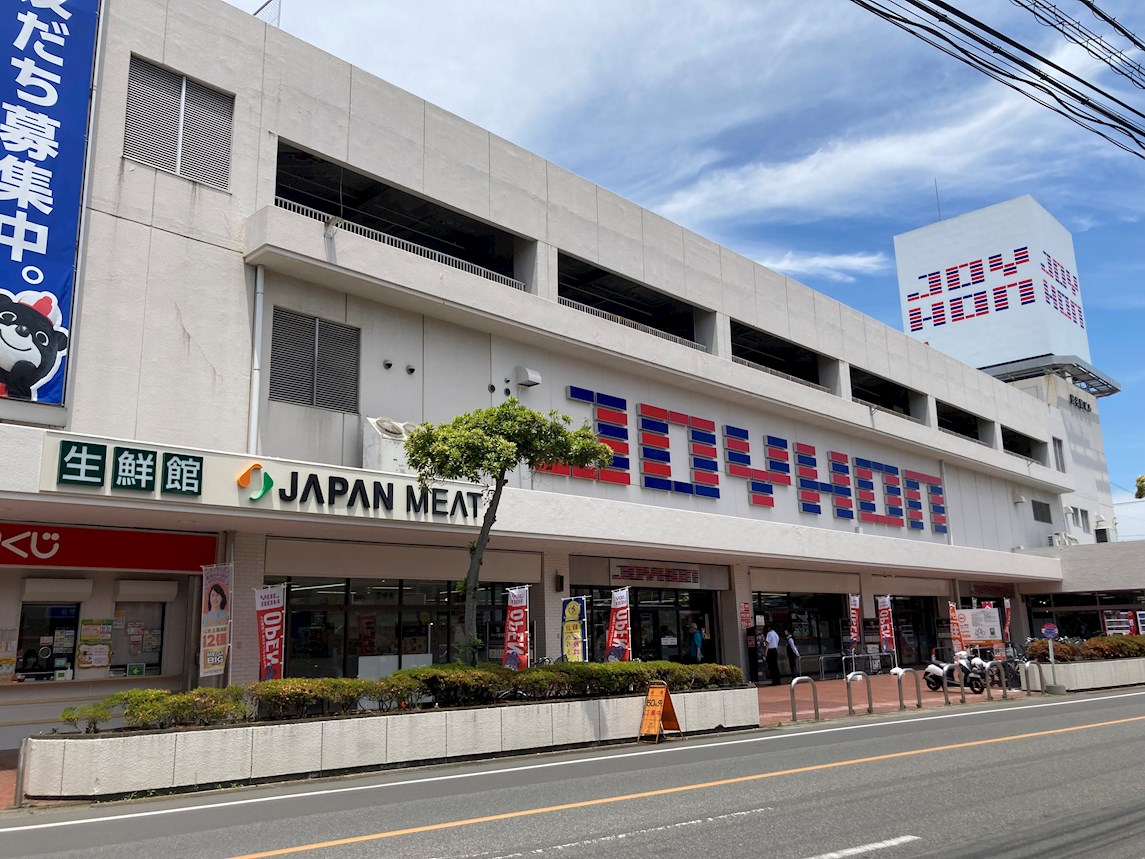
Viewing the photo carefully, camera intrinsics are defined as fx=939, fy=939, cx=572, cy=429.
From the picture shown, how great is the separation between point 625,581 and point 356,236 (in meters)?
11.0

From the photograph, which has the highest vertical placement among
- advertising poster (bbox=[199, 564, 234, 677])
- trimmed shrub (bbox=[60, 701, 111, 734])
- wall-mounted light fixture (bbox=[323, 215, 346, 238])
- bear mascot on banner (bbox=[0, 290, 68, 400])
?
wall-mounted light fixture (bbox=[323, 215, 346, 238])

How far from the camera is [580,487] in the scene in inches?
881

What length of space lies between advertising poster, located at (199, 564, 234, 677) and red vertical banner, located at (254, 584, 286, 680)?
2.46 feet

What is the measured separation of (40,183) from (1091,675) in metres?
25.5

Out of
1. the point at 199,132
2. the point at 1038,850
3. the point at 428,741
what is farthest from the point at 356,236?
the point at 1038,850

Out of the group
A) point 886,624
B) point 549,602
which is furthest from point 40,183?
point 886,624

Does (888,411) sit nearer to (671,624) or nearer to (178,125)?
(671,624)

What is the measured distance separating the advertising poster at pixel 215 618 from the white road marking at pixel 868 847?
11.4m

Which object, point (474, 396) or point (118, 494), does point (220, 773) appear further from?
point (474, 396)

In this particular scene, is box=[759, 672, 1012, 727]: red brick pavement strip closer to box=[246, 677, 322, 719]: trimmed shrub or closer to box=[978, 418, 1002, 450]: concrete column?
box=[246, 677, 322, 719]: trimmed shrub

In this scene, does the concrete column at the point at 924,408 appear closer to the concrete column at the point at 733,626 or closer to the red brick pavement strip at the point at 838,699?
the red brick pavement strip at the point at 838,699

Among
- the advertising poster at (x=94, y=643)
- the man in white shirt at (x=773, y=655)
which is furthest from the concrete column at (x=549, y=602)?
the advertising poster at (x=94, y=643)

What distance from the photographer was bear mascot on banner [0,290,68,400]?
13766mm

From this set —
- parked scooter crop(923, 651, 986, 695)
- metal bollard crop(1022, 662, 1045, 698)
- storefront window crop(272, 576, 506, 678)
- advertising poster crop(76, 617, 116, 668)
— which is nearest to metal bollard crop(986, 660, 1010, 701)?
parked scooter crop(923, 651, 986, 695)
